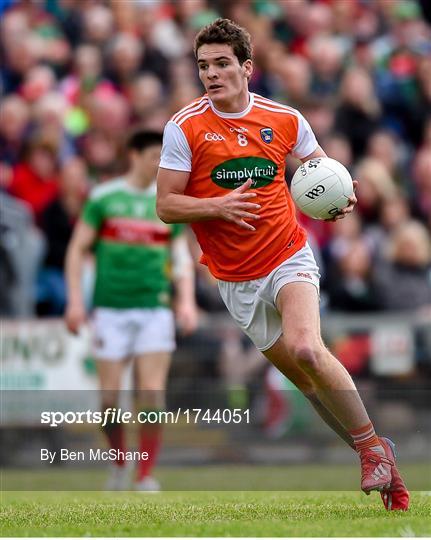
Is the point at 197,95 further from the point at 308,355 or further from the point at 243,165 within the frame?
the point at 308,355

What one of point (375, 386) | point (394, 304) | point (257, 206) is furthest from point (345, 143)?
point (257, 206)

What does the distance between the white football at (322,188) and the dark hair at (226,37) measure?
2.59 ft

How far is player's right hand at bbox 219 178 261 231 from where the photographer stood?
26.1ft

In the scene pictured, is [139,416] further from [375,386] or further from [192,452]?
[375,386]

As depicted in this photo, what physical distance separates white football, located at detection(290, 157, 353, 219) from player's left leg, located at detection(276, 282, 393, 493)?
538 millimetres

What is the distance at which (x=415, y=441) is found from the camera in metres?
14.7

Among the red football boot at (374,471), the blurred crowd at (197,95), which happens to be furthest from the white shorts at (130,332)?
the red football boot at (374,471)

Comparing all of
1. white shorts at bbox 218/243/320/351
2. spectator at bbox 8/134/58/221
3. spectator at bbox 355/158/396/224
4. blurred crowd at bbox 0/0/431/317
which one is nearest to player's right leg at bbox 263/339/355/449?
white shorts at bbox 218/243/320/351

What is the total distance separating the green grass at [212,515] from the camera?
22.8ft

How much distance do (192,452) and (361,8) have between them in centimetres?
880

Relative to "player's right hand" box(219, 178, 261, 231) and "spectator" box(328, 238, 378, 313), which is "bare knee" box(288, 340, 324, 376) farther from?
"spectator" box(328, 238, 378, 313)

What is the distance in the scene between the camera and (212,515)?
26.2ft

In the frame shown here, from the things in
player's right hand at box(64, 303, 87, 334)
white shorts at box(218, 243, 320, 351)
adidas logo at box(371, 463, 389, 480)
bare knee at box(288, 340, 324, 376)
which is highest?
white shorts at box(218, 243, 320, 351)

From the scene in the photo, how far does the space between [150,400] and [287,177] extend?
16.7 ft
